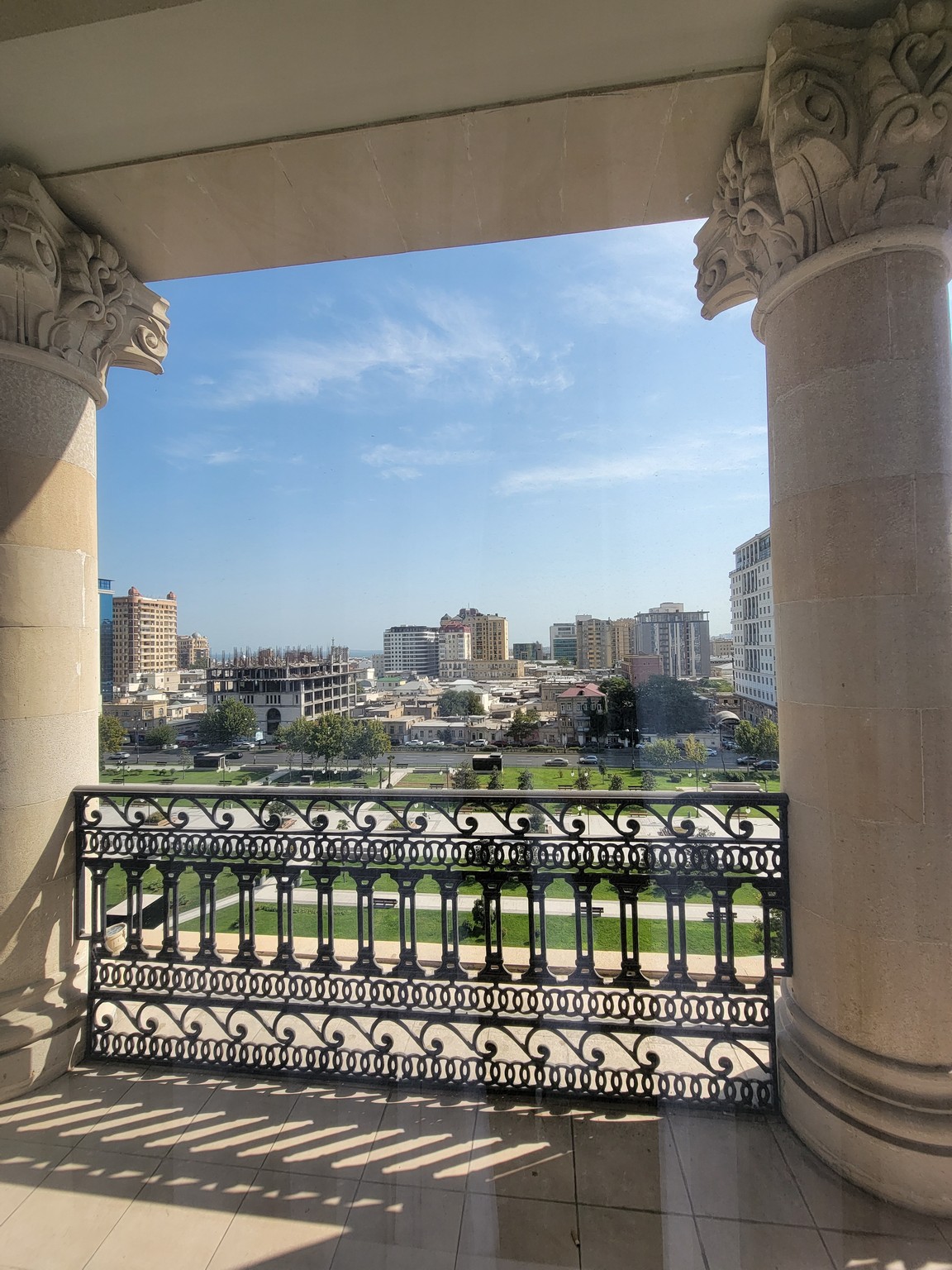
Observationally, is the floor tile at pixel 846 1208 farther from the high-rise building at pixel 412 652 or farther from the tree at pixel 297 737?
the high-rise building at pixel 412 652

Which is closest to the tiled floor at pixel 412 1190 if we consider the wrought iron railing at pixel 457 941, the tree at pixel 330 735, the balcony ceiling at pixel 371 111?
the wrought iron railing at pixel 457 941

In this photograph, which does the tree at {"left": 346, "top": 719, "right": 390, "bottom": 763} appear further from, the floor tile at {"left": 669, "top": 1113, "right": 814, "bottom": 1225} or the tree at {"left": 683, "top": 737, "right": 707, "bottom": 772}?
the floor tile at {"left": 669, "top": 1113, "right": 814, "bottom": 1225}

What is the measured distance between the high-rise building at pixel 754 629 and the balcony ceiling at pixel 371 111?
1.61m

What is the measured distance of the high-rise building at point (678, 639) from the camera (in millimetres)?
3254

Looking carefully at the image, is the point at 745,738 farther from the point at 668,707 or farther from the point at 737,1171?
the point at 737,1171

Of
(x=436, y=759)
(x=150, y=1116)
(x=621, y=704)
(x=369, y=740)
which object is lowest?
(x=150, y=1116)

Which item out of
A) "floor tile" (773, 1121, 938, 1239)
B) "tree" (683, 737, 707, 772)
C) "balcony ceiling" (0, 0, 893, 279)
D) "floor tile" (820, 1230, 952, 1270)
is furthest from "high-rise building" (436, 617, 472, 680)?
"floor tile" (820, 1230, 952, 1270)

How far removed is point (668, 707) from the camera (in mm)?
3332

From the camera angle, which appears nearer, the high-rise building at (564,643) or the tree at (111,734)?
the tree at (111,734)

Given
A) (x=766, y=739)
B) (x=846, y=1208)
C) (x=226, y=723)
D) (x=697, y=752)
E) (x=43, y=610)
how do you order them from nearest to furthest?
(x=846, y=1208), (x=43, y=610), (x=766, y=739), (x=697, y=752), (x=226, y=723)

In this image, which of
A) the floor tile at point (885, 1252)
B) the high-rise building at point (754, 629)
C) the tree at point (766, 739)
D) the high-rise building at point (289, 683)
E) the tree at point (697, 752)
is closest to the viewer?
the floor tile at point (885, 1252)

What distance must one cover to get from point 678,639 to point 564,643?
82 cm

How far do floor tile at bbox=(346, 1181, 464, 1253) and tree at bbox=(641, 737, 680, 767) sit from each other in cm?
243

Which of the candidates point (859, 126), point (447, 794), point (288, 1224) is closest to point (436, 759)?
point (447, 794)
